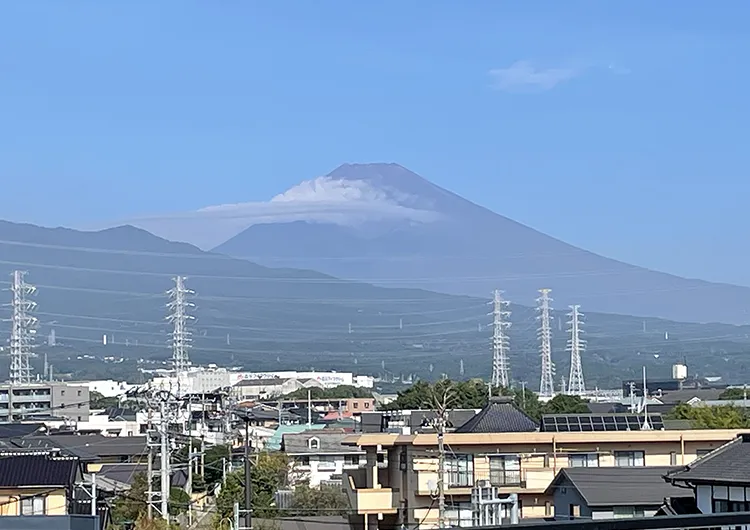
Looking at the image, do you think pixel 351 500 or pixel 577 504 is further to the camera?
pixel 351 500

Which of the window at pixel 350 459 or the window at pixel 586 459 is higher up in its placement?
the window at pixel 586 459

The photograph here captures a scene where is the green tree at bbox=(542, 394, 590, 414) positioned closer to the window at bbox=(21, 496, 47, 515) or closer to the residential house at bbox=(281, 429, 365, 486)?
the residential house at bbox=(281, 429, 365, 486)

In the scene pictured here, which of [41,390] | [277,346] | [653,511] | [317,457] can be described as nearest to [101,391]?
[41,390]

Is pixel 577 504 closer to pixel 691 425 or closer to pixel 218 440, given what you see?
pixel 691 425

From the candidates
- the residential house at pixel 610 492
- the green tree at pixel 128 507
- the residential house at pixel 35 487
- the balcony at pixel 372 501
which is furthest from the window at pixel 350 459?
the residential house at pixel 35 487

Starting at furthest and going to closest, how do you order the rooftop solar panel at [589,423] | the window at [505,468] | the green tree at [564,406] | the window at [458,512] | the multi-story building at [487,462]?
the green tree at [564,406]
the rooftop solar panel at [589,423]
the window at [505,468]
the multi-story building at [487,462]
the window at [458,512]

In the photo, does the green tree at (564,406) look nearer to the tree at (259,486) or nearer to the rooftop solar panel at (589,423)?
the tree at (259,486)

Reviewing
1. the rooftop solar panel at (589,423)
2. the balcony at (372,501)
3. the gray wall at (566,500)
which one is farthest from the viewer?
the rooftop solar panel at (589,423)

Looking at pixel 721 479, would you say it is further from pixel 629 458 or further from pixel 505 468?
pixel 629 458
